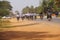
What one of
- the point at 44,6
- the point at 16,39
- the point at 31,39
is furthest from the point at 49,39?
the point at 44,6

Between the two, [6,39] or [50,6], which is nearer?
[6,39]

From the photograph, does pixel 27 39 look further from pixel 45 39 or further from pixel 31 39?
pixel 45 39

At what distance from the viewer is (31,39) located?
41.3 feet

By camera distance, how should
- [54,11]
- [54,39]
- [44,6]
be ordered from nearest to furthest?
[54,39], [54,11], [44,6]

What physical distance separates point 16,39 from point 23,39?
1.41ft

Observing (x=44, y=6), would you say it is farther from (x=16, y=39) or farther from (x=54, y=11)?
(x=16, y=39)

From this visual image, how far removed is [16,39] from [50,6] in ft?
184

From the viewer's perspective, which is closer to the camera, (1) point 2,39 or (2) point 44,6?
(1) point 2,39

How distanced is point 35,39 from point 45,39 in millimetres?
573

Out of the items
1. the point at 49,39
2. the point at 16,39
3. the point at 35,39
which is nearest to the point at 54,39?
the point at 49,39

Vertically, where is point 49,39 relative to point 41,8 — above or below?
above

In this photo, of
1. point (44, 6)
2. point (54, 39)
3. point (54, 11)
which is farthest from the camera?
point (44, 6)

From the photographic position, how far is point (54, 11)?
6706cm

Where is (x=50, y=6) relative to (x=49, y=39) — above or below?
below
